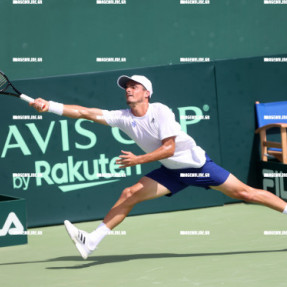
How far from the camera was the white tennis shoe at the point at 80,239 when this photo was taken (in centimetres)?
703

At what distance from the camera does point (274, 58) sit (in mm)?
10438

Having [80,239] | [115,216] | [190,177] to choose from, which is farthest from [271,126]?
[80,239]

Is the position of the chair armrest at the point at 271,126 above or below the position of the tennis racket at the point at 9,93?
below

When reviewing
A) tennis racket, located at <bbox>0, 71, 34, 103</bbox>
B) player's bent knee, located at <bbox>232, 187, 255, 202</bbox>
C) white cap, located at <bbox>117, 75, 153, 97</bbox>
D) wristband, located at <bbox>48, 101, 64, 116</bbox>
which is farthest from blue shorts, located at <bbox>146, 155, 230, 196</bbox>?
tennis racket, located at <bbox>0, 71, 34, 103</bbox>

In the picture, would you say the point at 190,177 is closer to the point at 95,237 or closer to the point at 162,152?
the point at 162,152

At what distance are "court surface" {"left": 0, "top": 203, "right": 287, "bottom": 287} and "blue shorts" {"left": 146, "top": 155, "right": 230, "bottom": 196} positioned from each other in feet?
2.22

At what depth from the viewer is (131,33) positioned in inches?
460

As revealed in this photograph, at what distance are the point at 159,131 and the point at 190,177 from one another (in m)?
0.54

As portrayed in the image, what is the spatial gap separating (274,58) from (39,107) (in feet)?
14.4

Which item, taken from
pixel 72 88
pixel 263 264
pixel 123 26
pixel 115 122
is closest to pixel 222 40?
pixel 123 26

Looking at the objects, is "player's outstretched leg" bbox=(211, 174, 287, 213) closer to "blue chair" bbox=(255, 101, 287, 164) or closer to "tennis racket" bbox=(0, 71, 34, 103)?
"tennis racket" bbox=(0, 71, 34, 103)

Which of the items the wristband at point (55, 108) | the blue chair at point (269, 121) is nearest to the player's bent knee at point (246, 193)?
the wristband at point (55, 108)

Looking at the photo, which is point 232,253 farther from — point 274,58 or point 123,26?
point 123,26

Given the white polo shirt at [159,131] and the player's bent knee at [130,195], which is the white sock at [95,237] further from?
the white polo shirt at [159,131]
